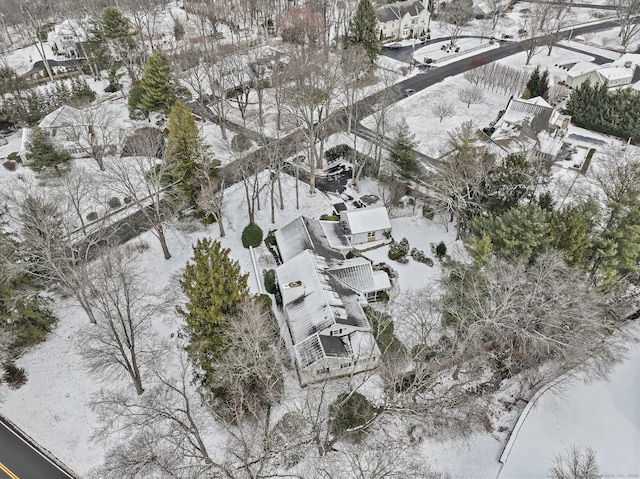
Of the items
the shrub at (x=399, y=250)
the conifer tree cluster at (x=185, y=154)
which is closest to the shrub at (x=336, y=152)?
the conifer tree cluster at (x=185, y=154)

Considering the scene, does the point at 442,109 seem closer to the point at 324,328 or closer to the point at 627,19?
the point at 324,328

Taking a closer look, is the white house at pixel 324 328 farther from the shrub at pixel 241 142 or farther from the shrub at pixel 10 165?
the shrub at pixel 10 165

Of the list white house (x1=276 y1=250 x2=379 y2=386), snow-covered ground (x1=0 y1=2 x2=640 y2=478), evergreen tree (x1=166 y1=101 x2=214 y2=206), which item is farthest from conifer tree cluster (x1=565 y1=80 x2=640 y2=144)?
evergreen tree (x1=166 y1=101 x2=214 y2=206)

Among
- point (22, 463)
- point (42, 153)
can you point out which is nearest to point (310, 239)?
A: point (22, 463)

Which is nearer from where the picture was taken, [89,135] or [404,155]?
[404,155]

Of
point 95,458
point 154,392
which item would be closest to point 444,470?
point 154,392

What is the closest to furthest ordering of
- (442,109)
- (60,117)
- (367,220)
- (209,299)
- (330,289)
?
(209,299) → (330,289) → (367,220) → (60,117) → (442,109)

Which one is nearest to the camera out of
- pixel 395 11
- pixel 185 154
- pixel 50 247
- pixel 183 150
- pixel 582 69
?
pixel 50 247

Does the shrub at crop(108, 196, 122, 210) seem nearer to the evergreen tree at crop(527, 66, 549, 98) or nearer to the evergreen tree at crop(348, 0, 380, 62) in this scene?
the evergreen tree at crop(348, 0, 380, 62)
